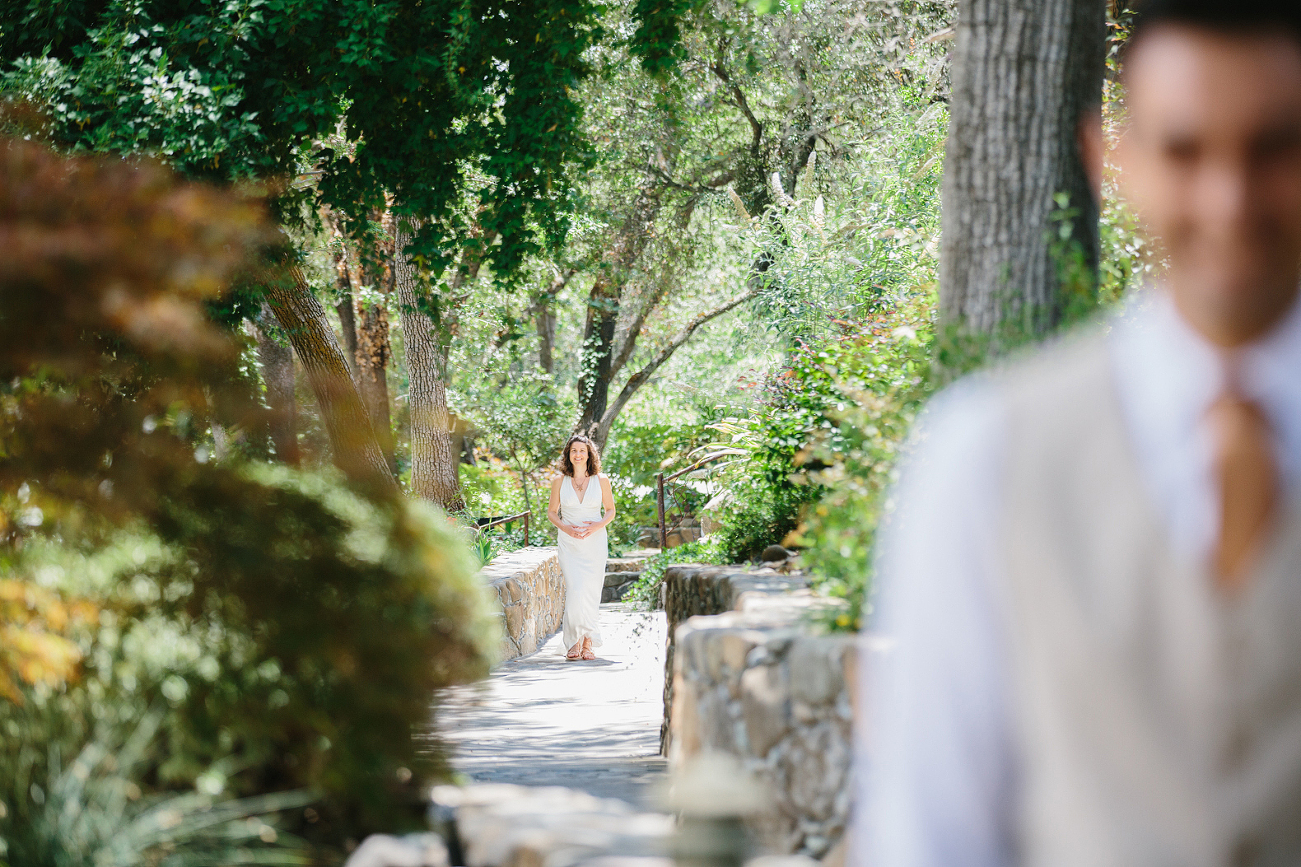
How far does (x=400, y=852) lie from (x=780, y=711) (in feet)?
4.36

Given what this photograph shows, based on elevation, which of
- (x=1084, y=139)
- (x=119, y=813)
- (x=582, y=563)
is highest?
(x=1084, y=139)

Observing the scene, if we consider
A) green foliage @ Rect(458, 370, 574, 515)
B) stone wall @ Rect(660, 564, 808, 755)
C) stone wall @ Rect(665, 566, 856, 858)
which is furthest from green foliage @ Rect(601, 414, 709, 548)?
stone wall @ Rect(665, 566, 856, 858)

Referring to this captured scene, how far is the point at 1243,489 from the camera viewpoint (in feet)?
2.05

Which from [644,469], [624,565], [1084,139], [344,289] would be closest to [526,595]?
[344,289]

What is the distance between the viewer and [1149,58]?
0.69 m

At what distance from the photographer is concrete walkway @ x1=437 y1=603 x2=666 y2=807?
536 cm

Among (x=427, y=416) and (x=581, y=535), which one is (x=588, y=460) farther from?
(x=427, y=416)

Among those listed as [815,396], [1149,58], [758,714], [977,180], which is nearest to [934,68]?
[815,396]

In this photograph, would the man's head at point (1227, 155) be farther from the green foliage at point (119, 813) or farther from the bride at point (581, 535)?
the bride at point (581, 535)

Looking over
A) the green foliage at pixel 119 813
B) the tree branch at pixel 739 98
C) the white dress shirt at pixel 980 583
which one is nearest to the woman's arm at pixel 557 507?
the tree branch at pixel 739 98

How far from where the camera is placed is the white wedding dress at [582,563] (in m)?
11.0

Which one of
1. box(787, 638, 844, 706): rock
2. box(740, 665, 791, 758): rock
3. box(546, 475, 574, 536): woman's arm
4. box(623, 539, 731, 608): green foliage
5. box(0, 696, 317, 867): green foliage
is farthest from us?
box(546, 475, 574, 536): woman's arm

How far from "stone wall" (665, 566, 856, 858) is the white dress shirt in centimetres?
284

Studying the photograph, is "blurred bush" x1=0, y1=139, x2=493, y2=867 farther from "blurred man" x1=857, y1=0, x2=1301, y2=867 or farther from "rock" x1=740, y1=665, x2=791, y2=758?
"blurred man" x1=857, y1=0, x2=1301, y2=867
